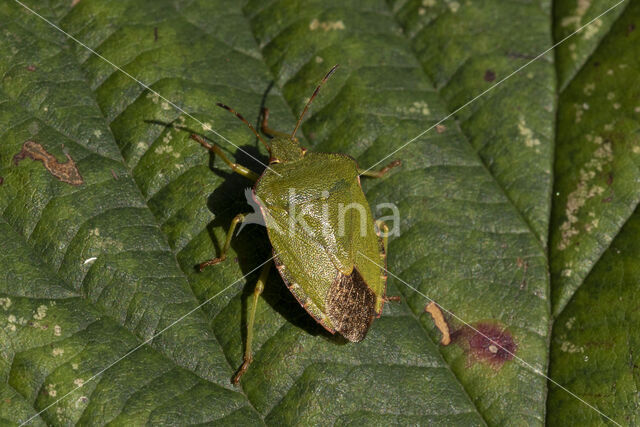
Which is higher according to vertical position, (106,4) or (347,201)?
(106,4)

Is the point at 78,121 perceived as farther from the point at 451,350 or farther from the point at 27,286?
the point at 451,350

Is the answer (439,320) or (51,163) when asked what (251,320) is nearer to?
(439,320)

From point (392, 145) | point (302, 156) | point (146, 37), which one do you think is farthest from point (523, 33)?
point (146, 37)

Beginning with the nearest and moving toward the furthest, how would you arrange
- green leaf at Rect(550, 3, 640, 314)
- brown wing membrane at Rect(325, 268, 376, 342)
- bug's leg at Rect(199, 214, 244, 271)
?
brown wing membrane at Rect(325, 268, 376, 342) < bug's leg at Rect(199, 214, 244, 271) < green leaf at Rect(550, 3, 640, 314)

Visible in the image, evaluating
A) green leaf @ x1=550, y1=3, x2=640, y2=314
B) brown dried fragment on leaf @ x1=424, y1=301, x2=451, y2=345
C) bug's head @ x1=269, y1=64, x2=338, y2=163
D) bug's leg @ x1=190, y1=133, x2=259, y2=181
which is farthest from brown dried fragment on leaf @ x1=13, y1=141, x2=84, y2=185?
green leaf @ x1=550, y1=3, x2=640, y2=314

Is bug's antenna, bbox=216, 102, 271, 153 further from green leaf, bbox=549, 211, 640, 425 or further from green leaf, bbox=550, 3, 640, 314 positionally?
green leaf, bbox=549, 211, 640, 425

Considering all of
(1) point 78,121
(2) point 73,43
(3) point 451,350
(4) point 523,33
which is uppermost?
(2) point 73,43

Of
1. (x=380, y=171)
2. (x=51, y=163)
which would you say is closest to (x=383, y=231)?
(x=380, y=171)
